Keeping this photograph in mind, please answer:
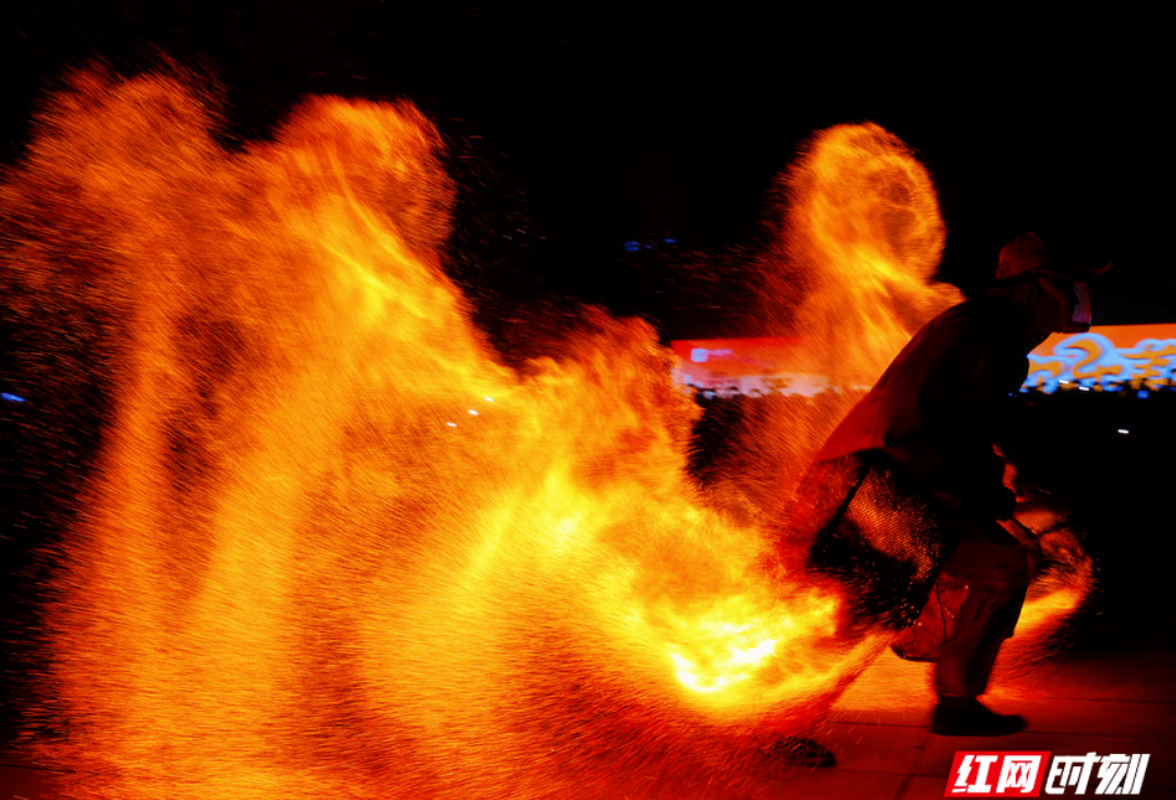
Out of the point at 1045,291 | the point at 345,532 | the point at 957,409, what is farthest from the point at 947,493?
the point at 345,532

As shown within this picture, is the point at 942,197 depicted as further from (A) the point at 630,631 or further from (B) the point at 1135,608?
(A) the point at 630,631

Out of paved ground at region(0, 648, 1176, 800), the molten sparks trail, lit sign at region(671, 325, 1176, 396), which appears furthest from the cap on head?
lit sign at region(671, 325, 1176, 396)

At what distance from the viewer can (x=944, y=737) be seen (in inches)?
133

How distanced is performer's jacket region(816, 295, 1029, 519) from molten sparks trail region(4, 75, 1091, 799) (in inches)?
27.0

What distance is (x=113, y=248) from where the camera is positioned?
15.2ft

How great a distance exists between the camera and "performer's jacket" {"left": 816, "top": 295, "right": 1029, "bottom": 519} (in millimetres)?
3092

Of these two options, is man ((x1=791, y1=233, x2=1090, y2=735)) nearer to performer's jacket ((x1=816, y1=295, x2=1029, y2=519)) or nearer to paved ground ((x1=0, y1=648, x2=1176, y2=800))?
performer's jacket ((x1=816, y1=295, x2=1029, y2=519))

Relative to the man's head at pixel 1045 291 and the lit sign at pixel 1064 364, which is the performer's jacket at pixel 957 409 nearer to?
the man's head at pixel 1045 291

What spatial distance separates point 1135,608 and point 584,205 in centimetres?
658

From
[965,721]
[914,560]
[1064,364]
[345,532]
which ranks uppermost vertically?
[914,560]

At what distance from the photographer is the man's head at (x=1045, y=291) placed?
329 cm

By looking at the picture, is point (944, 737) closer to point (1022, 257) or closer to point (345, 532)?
point (1022, 257)

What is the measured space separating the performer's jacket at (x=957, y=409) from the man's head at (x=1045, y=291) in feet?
0.62

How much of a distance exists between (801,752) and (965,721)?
72 cm
